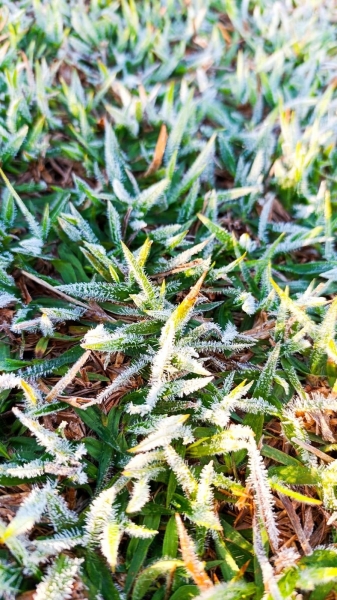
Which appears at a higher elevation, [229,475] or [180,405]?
[180,405]

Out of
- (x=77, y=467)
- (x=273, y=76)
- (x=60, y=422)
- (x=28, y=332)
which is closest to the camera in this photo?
(x=77, y=467)

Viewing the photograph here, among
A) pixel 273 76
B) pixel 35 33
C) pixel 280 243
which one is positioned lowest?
pixel 280 243

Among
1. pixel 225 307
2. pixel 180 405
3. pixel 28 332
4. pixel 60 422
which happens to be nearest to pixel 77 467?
pixel 60 422

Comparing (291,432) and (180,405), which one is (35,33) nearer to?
(180,405)

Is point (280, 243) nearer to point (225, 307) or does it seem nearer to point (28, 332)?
point (225, 307)

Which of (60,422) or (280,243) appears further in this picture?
(280,243)

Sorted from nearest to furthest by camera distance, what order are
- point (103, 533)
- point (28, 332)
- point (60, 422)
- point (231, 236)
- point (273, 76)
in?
point (103, 533)
point (60, 422)
point (28, 332)
point (231, 236)
point (273, 76)
